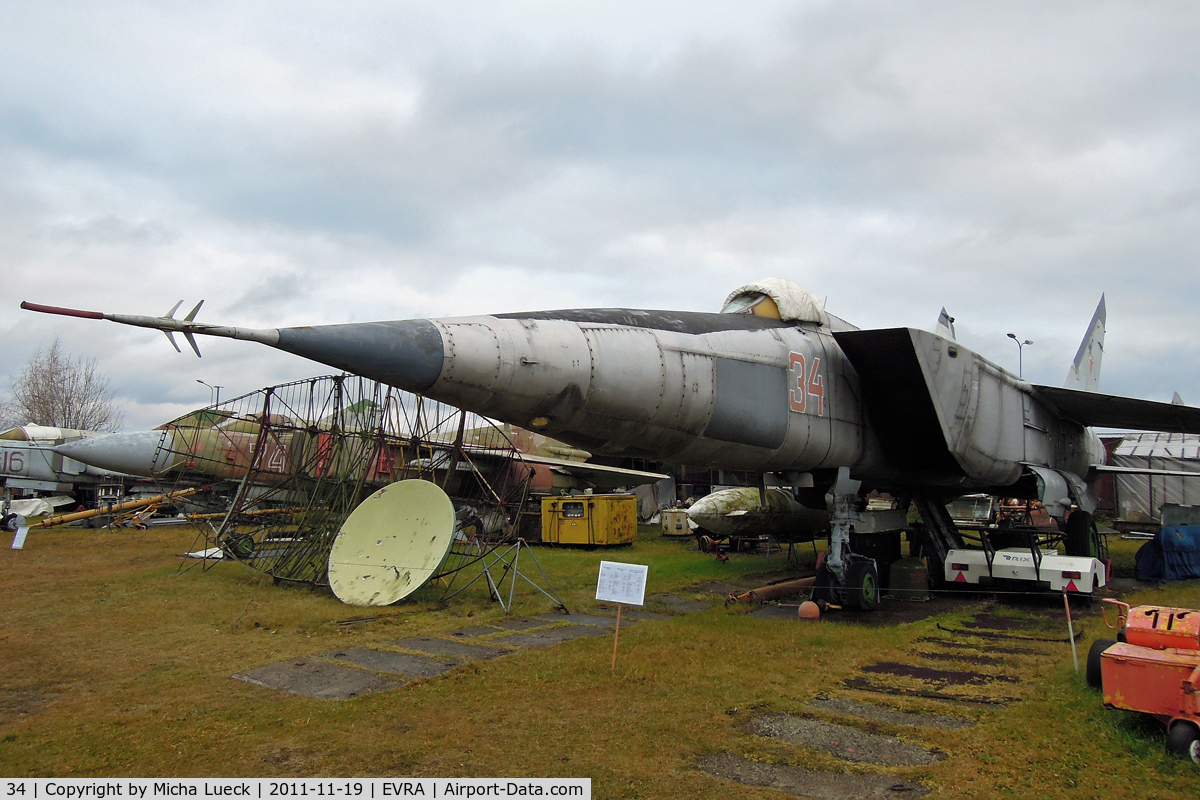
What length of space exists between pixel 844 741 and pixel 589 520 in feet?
46.8

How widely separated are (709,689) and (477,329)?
11.3 ft

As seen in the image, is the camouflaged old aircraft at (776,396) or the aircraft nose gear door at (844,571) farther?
the aircraft nose gear door at (844,571)

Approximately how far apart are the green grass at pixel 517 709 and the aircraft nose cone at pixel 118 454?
12722mm

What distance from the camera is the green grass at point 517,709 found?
4082 mm

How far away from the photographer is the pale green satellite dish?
31.6 ft

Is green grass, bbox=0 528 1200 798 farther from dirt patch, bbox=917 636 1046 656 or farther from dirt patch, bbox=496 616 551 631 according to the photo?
dirt patch, bbox=496 616 551 631

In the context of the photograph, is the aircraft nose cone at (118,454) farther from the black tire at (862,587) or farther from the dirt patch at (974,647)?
the dirt patch at (974,647)

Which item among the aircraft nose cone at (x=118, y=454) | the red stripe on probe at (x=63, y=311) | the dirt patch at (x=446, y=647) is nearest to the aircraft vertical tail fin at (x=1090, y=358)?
the dirt patch at (x=446, y=647)

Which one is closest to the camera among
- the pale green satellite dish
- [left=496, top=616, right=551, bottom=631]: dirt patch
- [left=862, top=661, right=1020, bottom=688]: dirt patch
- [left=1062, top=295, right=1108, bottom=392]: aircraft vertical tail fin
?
[left=862, top=661, right=1020, bottom=688]: dirt patch

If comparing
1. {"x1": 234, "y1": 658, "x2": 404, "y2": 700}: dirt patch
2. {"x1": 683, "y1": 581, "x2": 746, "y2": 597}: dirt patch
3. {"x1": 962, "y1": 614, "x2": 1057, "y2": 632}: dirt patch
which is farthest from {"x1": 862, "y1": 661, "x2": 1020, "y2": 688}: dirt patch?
{"x1": 683, "y1": 581, "x2": 746, "y2": 597}: dirt patch

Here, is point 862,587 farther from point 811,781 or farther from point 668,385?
point 811,781

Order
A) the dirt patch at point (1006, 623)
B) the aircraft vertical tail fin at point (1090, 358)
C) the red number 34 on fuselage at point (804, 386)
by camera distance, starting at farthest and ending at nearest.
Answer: the aircraft vertical tail fin at point (1090, 358) < the dirt patch at point (1006, 623) < the red number 34 on fuselage at point (804, 386)

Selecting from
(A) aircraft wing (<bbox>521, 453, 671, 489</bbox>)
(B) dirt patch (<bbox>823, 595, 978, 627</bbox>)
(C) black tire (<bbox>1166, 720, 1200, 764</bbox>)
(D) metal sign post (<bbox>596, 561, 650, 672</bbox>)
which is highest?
(A) aircraft wing (<bbox>521, 453, 671, 489</bbox>)

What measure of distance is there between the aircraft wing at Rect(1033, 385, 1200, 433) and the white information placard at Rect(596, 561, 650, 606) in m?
7.73
